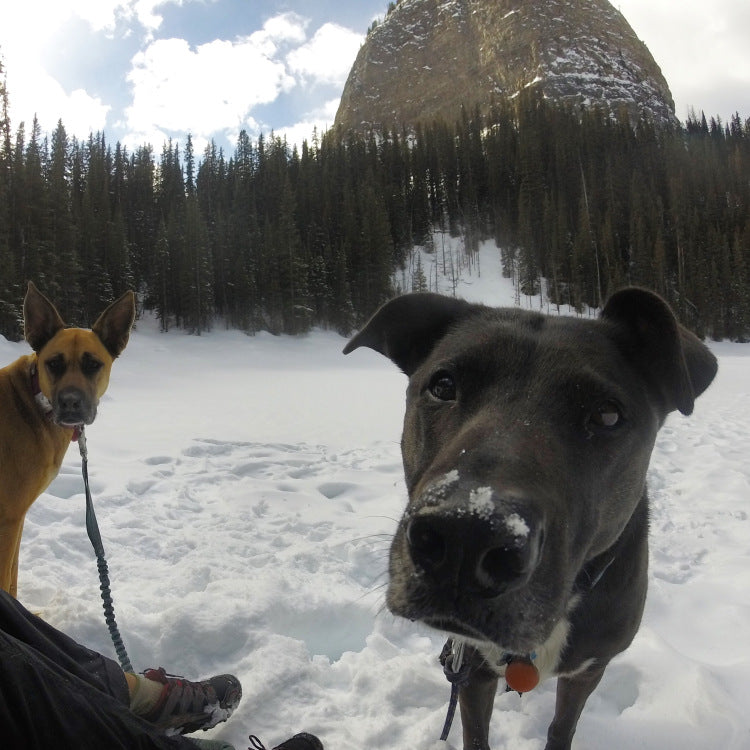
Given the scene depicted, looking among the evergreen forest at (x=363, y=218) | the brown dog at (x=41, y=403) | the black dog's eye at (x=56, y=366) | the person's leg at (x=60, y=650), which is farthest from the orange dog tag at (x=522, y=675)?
the evergreen forest at (x=363, y=218)

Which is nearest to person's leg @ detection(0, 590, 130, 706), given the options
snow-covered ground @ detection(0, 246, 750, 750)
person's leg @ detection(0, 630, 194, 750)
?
person's leg @ detection(0, 630, 194, 750)

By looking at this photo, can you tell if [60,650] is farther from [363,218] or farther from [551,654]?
[363,218]

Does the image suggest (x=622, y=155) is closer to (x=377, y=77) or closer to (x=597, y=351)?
(x=377, y=77)

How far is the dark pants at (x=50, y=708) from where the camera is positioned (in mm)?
1146

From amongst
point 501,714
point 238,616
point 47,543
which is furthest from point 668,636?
point 47,543

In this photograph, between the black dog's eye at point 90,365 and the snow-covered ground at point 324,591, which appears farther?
the black dog's eye at point 90,365

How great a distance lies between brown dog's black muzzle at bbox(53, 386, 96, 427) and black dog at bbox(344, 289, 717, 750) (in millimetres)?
2071

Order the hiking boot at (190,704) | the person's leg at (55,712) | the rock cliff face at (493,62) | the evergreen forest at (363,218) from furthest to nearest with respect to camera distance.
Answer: the rock cliff face at (493,62), the evergreen forest at (363,218), the hiking boot at (190,704), the person's leg at (55,712)

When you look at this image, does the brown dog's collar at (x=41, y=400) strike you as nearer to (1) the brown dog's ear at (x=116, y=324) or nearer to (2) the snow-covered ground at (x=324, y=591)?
(1) the brown dog's ear at (x=116, y=324)

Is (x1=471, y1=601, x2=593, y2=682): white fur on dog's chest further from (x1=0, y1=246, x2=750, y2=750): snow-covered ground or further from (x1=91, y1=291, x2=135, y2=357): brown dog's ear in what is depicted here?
(x1=91, y1=291, x2=135, y2=357): brown dog's ear

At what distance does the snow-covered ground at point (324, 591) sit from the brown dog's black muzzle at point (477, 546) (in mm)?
656

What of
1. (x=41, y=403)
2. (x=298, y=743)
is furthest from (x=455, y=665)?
(x=41, y=403)

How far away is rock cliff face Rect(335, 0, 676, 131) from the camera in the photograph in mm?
89875

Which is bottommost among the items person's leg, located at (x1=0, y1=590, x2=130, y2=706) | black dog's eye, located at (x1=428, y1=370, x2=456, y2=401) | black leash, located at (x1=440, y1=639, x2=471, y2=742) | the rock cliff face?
black leash, located at (x1=440, y1=639, x2=471, y2=742)
